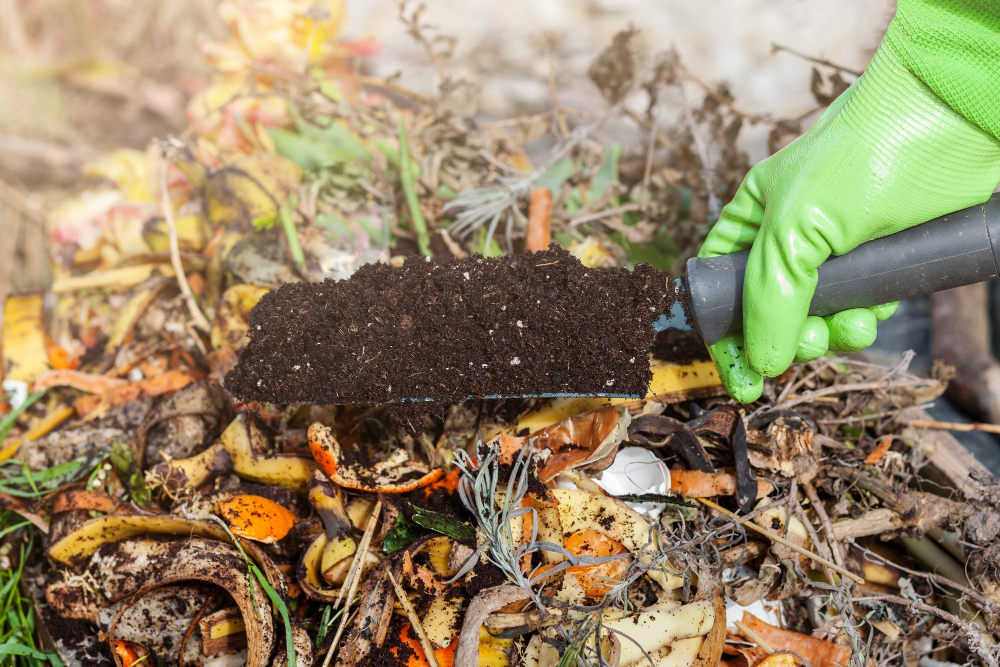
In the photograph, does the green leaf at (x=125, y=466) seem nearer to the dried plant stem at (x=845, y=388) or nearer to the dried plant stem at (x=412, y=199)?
the dried plant stem at (x=412, y=199)

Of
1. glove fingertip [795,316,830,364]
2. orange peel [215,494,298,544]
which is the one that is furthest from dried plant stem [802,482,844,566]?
orange peel [215,494,298,544]

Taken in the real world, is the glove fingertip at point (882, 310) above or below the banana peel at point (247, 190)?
above

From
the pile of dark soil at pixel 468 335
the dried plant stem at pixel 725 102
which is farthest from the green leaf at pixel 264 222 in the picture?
the dried plant stem at pixel 725 102

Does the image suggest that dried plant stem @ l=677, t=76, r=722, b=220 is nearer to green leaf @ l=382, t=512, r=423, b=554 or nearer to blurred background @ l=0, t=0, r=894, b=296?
blurred background @ l=0, t=0, r=894, b=296

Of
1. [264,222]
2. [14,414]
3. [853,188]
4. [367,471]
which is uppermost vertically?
[853,188]

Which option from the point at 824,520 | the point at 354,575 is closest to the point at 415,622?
the point at 354,575

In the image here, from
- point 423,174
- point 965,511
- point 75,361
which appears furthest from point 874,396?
point 75,361

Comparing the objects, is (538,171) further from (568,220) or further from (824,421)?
(824,421)

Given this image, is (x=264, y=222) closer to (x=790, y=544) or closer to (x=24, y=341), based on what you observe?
(x=24, y=341)
